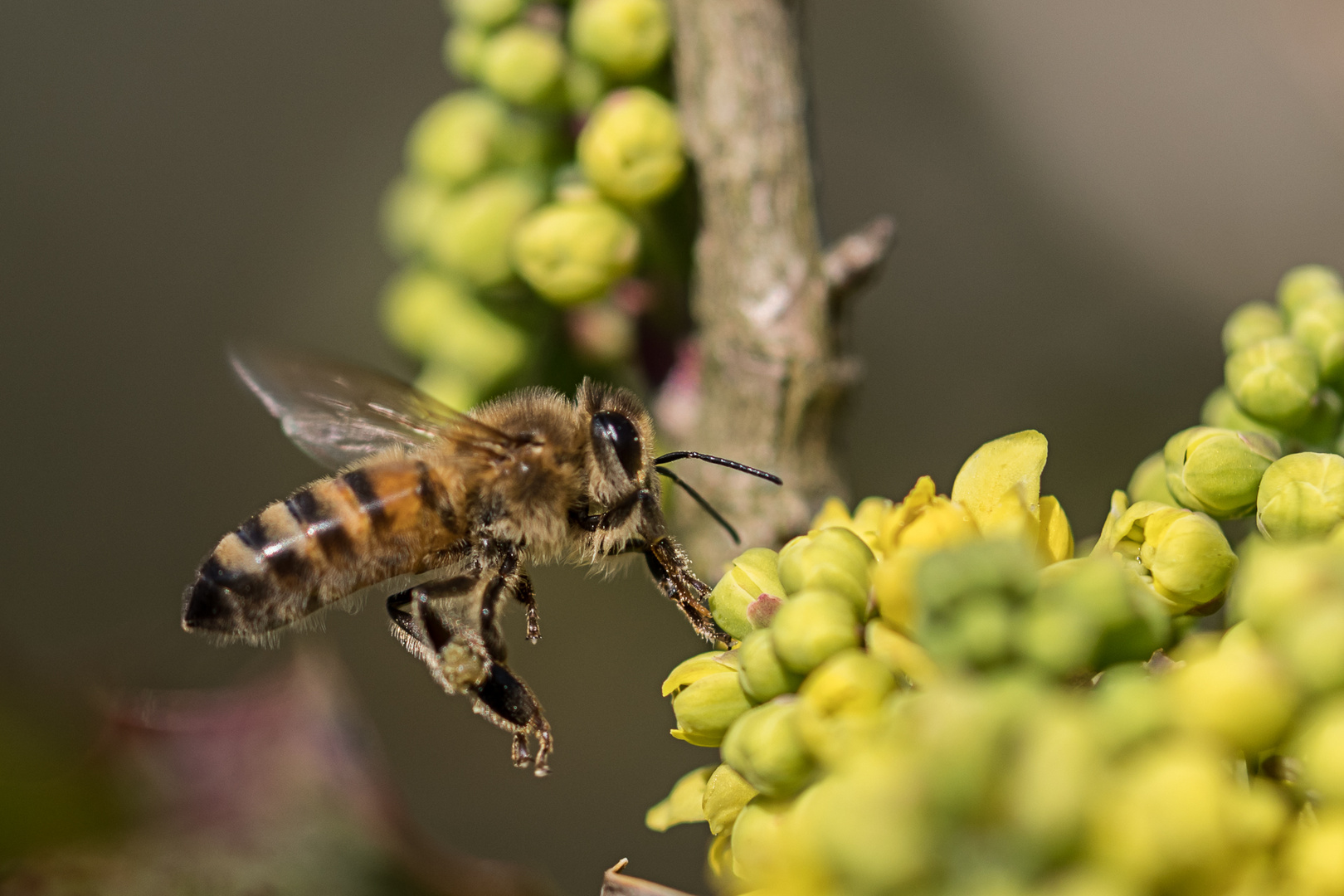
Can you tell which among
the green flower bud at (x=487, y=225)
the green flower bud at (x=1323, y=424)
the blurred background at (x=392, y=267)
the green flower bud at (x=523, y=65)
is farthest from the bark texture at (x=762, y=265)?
the blurred background at (x=392, y=267)

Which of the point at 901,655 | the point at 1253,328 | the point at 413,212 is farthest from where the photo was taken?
the point at 413,212

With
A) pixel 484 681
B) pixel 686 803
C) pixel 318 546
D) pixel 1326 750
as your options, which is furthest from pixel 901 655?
pixel 318 546

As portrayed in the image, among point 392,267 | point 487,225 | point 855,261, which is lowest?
point 855,261

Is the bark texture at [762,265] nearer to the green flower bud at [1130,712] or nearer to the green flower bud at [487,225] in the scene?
the green flower bud at [487,225]

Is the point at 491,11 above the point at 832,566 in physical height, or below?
above

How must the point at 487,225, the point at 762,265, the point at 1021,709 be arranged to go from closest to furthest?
the point at 1021,709
the point at 762,265
the point at 487,225

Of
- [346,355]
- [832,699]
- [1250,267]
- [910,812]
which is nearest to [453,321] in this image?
[832,699]

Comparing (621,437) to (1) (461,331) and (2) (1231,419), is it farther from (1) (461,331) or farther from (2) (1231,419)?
(2) (1231,419)
